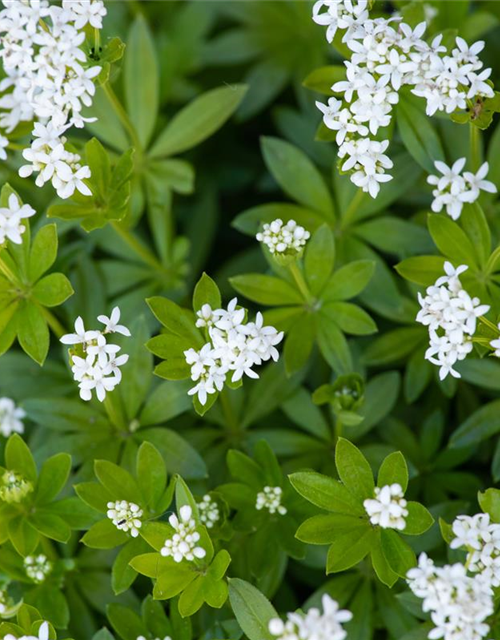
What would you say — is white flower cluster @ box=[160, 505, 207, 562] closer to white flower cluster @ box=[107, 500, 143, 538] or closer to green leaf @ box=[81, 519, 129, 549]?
white flower cluster @ box=[107, 500, 143, 538]

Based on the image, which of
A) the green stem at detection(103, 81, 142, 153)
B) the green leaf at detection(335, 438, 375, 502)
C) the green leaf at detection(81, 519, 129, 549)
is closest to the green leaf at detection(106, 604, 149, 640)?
the green leaf at detection(81, 519, 129, 549)

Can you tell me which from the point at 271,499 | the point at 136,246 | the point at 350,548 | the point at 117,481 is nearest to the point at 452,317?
the point at 350,548

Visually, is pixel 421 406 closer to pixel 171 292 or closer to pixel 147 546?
pixel 171 292

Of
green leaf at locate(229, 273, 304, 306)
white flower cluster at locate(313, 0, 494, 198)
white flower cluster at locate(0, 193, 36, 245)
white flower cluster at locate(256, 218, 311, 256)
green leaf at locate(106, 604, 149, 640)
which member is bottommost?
green leaf at locate(106, 604, 149, 640)

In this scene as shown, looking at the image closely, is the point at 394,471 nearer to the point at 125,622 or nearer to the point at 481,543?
the point at 481,543

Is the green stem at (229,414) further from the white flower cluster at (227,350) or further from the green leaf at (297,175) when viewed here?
the green leaf at (297,175)

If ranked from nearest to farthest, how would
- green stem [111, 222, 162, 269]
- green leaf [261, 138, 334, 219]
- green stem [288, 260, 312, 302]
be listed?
green stem [288, 260, 312, 302] → green stem [111, 222, 162, 269] → green leaf [261, 138, 334, 219]

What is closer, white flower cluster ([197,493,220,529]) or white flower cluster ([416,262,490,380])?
white flower cluster ([416,262,490,380])
